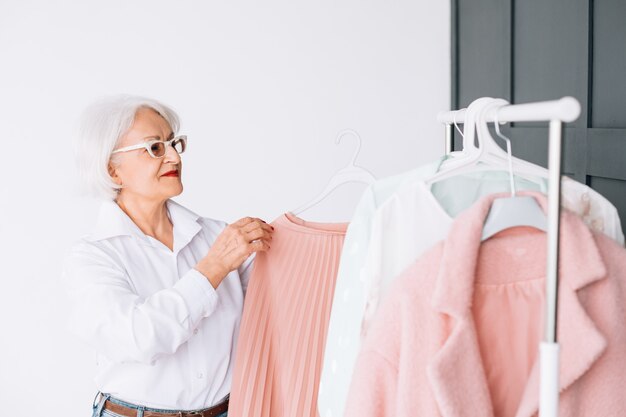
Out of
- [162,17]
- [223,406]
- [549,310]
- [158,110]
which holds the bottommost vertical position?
[223,406]

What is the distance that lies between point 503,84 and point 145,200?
1.64m

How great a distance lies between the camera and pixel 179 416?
2.11 metres

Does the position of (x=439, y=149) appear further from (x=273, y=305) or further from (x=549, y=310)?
(x=549, y=310)

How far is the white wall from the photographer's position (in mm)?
3951

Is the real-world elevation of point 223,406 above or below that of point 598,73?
below

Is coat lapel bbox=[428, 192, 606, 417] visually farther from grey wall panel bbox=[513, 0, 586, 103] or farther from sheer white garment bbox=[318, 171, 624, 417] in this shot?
grey wall panel bbox=[513, 0, 586, 103]

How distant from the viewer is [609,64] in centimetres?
218

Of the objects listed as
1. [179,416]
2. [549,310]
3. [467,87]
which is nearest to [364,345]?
[549,310]

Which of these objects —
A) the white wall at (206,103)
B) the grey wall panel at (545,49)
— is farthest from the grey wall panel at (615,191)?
the white wall at (206,103)

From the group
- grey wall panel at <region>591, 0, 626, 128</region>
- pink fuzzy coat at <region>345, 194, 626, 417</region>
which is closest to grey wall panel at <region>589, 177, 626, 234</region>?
grey wall panel at <region>591, 0, 626, 128</region>

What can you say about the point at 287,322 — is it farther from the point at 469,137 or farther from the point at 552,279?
the point at 552,279

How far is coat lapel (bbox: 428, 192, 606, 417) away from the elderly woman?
2.97 ft

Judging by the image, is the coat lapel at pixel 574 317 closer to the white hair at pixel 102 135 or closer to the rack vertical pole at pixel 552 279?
the rack vertical pole at pixel 552 279

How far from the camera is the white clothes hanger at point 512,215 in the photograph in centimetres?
129
